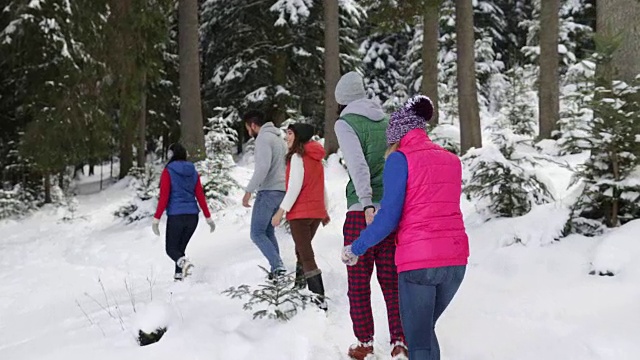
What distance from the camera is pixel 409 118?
3.05 m

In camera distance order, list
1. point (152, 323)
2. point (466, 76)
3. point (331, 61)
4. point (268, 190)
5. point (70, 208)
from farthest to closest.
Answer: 1. point (70, 208)
2. point (331, 61)
3. point (466, 76)
4. point (268, 190)
5. point (152, 323)

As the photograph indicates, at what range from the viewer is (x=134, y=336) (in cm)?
425

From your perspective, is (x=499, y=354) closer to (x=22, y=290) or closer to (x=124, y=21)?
(x=22, y=290)

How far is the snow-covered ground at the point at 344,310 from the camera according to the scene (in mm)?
3799

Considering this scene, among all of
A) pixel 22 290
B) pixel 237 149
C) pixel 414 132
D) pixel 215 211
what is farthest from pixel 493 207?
pixel 237 149

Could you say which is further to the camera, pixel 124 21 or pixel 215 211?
pixel 124 21

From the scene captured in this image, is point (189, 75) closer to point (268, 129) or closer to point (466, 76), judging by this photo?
point (466, 76)

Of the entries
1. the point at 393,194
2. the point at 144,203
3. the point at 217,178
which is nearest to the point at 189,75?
the point at 217,178

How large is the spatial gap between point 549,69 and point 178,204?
10.5m

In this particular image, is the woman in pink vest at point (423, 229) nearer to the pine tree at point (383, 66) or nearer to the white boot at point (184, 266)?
the white boot at point (184, 266)

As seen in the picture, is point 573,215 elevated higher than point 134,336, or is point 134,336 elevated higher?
point 573,215

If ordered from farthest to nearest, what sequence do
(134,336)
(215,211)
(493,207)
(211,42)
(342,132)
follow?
(211,42)
(215,211)
(493,207)
(134,336)
(342,132)

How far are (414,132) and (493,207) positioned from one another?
3951 mm

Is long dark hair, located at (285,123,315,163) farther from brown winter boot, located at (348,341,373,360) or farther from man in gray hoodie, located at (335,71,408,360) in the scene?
brown winter boot, located at (348,341,373,360)
